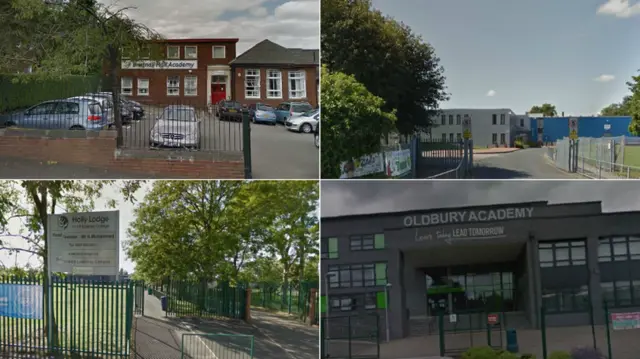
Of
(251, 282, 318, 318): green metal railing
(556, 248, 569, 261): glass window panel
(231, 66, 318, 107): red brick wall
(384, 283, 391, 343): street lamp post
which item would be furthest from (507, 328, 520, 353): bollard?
(231, 66, 318, 107): red brick wall

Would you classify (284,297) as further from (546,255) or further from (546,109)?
(546,109)

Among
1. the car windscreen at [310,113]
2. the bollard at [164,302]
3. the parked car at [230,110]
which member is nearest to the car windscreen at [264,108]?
the parked car at [230,110]

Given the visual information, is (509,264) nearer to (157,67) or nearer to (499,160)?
(499,160)

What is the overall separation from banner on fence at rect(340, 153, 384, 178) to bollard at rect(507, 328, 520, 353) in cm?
315

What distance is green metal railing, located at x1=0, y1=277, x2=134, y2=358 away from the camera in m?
10.1

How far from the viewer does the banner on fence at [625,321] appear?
9914 mm

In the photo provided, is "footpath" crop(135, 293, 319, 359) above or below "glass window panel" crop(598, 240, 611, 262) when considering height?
below

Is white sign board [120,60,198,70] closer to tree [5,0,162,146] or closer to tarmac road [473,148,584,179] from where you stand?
tree [5,0,162,146]

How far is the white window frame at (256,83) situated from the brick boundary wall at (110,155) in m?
2.53

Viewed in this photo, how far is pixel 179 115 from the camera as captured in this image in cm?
1167

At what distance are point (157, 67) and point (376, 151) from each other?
18.1ft

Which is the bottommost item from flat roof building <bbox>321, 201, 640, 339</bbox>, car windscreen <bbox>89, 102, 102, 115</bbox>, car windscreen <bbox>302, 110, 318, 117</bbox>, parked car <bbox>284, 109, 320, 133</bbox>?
flat roof building <bbox>321, 201, 640, 339</bbox>

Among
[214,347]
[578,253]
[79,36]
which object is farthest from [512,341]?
[79,36]

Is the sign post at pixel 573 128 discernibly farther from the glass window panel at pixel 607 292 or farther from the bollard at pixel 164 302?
the bollard at pixel 164 302
